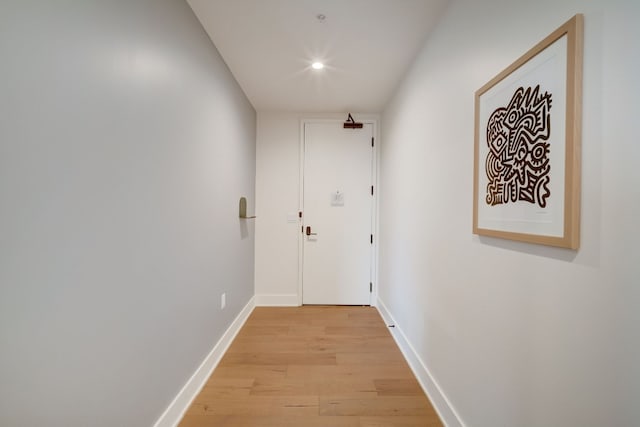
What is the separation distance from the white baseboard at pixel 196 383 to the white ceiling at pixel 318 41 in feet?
7.66

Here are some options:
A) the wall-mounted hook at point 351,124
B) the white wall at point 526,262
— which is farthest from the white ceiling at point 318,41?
the wall-mounted hook at point 351,124

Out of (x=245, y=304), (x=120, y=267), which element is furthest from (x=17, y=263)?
(x=245, y=304)

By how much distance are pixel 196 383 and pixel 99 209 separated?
54.0 inches

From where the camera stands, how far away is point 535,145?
904 mm

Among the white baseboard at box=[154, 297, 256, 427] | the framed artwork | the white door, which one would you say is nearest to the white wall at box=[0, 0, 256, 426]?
the white baseboard at box=[154, 297, 256, 427]

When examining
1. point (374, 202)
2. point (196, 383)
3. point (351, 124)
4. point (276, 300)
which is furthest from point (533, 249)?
point (276, 300)

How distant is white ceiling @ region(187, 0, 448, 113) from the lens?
5.27 feet

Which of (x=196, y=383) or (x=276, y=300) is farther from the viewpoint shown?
(x=276, y=300)

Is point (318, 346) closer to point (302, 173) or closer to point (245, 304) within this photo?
point (245, 304)

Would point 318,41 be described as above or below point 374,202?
above

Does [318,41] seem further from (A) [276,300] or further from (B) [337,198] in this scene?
(A) [276,300]

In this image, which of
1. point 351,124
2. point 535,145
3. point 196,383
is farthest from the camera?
point 351,124

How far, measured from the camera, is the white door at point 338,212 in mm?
3328

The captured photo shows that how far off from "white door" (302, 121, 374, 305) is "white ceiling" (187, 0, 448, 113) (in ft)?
1.96
